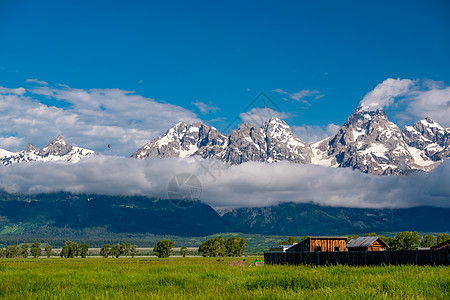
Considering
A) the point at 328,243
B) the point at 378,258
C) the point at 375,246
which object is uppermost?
the point at 378,258

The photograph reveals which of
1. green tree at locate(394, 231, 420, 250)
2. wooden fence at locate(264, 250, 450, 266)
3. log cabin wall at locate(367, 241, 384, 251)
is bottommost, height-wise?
green tree at locate(394, 231, 420, 250)

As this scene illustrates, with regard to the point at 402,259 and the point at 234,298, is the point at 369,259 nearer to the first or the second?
the point at 402,259

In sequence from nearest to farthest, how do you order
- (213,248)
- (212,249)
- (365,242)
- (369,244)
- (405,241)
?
(369,244), (365,242), (405,241), (213,248), (212,249)

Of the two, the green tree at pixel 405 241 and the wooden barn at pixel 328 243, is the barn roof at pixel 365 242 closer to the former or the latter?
the wooden barn at pixel 328 243

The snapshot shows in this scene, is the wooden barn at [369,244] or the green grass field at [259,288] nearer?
the green grass field at [259,288]

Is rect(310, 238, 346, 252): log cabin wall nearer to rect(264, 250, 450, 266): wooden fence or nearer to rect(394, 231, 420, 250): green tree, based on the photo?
rect(264, 250, 450, 266): wooden fence

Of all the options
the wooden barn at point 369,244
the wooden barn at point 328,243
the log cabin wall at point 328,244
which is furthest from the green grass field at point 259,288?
the wooden barn at point 369,244

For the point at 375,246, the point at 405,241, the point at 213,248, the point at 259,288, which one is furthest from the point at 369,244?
the point at 213,248

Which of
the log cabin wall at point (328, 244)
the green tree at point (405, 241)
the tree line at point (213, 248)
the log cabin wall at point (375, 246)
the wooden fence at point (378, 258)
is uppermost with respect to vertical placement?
the wooden fence at point (378, 258)

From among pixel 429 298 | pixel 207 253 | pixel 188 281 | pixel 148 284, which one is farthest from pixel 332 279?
pixel 207 253

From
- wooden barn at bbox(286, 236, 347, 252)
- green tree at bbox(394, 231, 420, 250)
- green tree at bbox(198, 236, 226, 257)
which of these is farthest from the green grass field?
green tree at bbox(198, 236, 226, 257)

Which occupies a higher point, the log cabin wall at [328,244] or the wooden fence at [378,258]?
the wooden fence at [378,258]

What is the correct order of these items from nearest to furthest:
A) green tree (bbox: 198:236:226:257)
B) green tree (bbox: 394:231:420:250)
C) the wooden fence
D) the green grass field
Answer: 1. the green grass field
2. the wooden fence
3. green tree (bbox: 394:231:420:250)
4. green tree (bbox: 198:236:226:257)

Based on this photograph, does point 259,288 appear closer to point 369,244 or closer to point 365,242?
point 369,244
